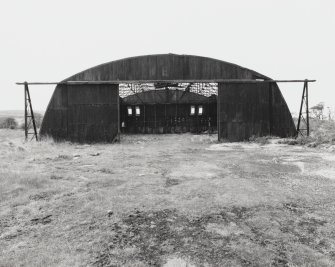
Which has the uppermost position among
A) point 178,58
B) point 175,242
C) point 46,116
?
point 178,58

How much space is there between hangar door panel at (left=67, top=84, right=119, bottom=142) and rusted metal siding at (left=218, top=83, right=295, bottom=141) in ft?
23.8

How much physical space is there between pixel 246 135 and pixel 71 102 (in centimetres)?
1210

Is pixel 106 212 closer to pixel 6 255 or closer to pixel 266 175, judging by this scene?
pixel 6 255

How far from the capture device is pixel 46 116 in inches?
720

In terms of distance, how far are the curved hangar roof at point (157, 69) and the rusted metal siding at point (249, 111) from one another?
153 cm

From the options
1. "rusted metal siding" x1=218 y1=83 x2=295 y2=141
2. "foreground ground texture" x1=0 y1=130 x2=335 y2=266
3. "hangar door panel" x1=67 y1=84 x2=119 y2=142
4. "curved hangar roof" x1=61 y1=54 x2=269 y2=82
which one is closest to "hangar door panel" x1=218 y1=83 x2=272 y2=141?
"rusted metal siding" x1=218 y1=83 x2=295 y2=141

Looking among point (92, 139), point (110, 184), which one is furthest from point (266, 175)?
A: point (92, 139)

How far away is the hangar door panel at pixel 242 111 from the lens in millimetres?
18500

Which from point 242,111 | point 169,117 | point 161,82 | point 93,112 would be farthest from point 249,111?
point 169,117

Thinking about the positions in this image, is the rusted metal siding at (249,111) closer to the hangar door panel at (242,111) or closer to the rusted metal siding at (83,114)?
the hangar door panel at (242,111)

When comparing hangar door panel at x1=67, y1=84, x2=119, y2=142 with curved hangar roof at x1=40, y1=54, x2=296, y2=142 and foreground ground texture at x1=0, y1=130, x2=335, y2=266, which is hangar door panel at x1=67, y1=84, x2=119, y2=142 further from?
foreground ground texture at x1=0, y1=130, x2=335, y2=266

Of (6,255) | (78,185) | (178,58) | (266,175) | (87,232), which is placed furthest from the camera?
(178,58)

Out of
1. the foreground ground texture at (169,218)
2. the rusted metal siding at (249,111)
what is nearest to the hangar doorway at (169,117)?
the rusted metal siding at (249,111)

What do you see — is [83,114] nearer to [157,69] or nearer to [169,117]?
[157,69]
